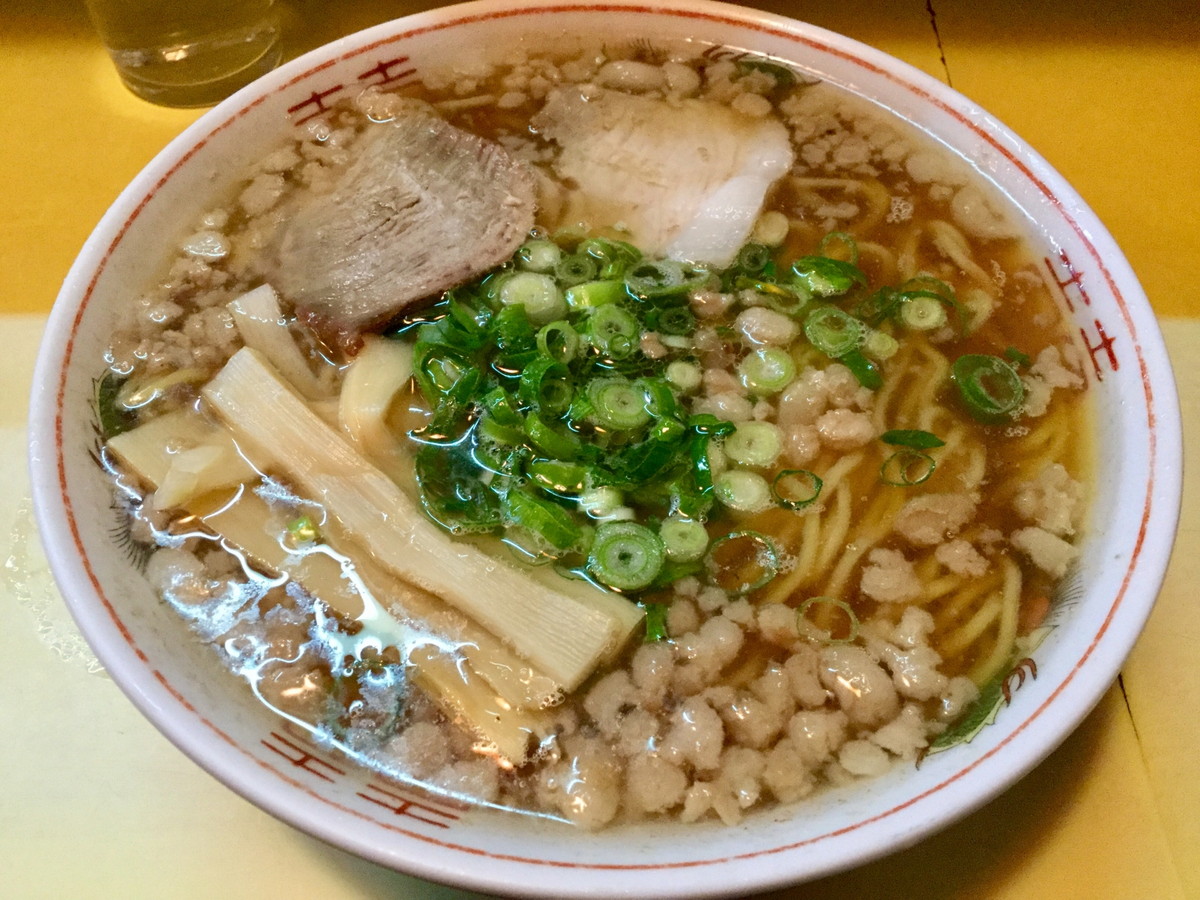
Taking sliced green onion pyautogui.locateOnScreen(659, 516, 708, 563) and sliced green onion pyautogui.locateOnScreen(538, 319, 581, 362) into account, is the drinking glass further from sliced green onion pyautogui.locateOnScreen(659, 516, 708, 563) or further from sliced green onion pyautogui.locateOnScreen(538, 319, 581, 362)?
sliced green onion pyautogui.locateOnScreen(659, 516, 708, 563)

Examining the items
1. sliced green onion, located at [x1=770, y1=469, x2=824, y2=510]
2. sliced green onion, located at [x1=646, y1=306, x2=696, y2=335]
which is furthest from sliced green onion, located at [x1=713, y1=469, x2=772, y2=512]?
sliced green onion, located at [x1=646, y1=306, x2=696, y2=335]

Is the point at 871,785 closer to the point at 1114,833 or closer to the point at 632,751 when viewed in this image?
the point at 632,751

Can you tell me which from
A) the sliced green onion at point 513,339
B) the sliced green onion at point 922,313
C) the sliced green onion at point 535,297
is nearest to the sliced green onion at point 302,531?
the sliced green onion at point 513,339

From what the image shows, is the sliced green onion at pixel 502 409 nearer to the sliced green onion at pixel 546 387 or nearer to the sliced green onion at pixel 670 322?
the sliced green onion at pixel 546 387

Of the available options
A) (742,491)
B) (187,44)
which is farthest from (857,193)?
(187,44)

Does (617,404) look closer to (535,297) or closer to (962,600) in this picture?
(535,297)

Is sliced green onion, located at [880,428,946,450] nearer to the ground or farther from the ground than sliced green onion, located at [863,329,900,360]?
nearer to the ground

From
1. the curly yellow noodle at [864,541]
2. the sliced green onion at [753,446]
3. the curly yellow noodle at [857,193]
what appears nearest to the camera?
the curly yellow noodle at [864,541]
